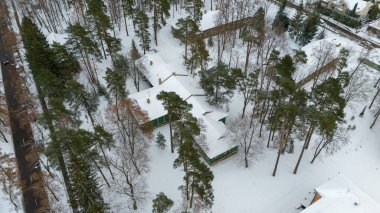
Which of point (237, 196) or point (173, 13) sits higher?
point (173, 13)

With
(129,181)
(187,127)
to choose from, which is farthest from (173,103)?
(129,181)

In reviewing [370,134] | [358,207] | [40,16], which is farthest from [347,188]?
[40,16]

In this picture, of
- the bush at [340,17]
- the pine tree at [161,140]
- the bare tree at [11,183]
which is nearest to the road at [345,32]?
the bush at [340,17]

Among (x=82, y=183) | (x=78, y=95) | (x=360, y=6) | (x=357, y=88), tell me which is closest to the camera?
(x=82, y=183)

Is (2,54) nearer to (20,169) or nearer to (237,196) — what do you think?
(20,169)

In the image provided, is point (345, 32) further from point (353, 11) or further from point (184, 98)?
point (184, 98)

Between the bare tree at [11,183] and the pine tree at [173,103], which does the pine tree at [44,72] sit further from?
the pine tree at [173,103]

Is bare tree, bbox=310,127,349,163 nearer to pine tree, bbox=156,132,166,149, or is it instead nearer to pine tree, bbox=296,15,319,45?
pine tree, bbox=156,132,166,149
